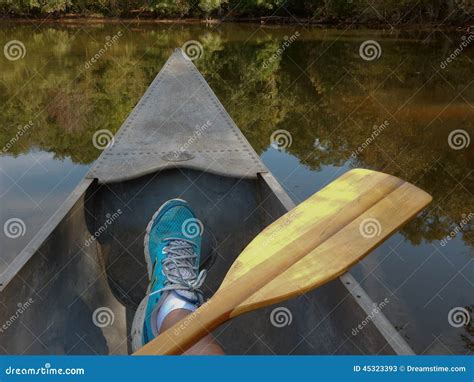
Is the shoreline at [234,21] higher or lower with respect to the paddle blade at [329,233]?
higher

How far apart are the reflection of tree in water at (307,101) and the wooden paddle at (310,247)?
203 centimetres

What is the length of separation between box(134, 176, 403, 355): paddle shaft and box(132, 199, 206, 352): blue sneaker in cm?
28

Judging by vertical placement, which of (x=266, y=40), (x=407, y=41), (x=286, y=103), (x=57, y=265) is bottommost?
(x=57, y=265)

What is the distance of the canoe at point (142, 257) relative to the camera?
1.92 meters

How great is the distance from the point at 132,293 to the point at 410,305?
186 centimetres

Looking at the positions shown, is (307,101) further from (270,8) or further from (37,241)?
(270,8)

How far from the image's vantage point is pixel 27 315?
194cm

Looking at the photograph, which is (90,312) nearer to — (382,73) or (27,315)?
(27,315)

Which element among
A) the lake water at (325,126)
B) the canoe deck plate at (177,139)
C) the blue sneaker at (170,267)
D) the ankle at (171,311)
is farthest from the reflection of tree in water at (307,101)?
the ankle at (171,311)

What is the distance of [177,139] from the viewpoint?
3.62m

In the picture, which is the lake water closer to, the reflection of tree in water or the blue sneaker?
the reflection of tree in water

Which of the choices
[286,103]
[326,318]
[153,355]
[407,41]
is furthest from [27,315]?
[407,41]

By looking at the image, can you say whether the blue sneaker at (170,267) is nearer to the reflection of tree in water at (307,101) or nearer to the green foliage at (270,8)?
the reflection of tree in water at (307,101)

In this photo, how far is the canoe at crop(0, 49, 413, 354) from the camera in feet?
6.31
